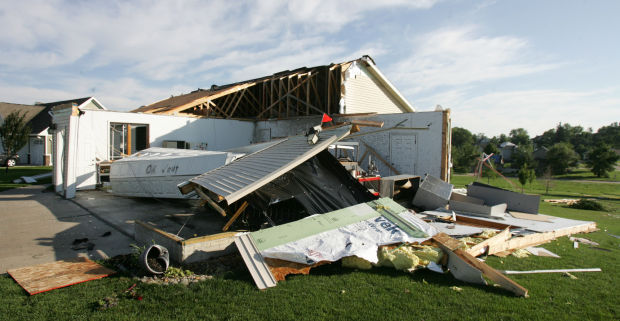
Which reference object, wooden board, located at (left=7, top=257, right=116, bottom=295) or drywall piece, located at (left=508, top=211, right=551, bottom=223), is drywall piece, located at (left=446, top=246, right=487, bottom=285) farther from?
drywall piece, located at (left=508, top=211, right=551, bottom=223)

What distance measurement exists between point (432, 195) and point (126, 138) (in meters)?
12.2

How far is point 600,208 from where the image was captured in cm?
1245

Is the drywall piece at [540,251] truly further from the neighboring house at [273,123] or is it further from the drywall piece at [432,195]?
the neighboring house at [273,123]

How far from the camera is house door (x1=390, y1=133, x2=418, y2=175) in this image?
1266cm

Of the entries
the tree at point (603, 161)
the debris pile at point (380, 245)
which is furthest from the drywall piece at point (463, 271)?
the tree at point (603, 161)

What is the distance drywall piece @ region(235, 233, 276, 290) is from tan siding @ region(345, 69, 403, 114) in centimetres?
1236

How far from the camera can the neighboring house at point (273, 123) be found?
11.4 metres

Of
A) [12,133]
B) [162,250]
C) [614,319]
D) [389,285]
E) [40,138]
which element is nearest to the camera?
[614,319]

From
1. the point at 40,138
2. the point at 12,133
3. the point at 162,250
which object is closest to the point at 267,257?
the point at 162,250

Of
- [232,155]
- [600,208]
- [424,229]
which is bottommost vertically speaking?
[600,208]

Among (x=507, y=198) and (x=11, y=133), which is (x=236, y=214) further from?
(x=11, y=133)

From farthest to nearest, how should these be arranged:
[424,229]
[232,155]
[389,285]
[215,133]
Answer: [215,133]
[232,155]
[424,229]
[389,285]

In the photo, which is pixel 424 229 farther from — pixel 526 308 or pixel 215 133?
pixel 215 133

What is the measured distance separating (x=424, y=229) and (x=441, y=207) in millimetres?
3658
